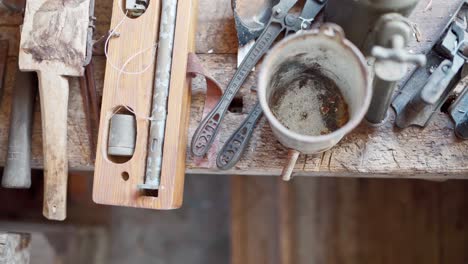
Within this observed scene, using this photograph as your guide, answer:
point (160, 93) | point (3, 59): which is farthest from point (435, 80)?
point (3, 59)

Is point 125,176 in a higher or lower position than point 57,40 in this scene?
lower

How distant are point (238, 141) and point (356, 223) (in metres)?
0.57

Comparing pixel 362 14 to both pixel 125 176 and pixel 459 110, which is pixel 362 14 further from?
pixel 125 176

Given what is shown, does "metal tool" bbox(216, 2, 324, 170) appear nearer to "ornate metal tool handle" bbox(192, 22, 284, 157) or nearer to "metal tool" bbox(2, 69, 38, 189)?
"ornate metal tool handle" bbox(192, 22, 284, 157)

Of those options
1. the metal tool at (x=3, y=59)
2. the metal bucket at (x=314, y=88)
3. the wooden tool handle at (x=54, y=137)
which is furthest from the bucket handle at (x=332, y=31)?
the metal tool at (x=3, y=59)

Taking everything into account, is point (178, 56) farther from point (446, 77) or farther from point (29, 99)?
point (446, 77)

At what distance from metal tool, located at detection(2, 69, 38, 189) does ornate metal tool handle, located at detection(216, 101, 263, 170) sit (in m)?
0.29

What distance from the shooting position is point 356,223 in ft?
4.06

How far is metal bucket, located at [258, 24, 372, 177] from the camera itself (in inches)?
25.1

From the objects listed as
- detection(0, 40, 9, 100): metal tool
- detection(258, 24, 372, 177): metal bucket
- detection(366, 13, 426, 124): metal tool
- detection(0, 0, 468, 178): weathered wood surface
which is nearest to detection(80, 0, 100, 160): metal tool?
detection(0, 0, 468, 178): weathered wood surface

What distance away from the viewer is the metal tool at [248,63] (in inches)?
30.1

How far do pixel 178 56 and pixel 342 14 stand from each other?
0.22 meters

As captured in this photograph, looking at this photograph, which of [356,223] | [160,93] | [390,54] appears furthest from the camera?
Answer: [356,223]

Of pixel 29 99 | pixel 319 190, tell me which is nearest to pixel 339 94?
pixel 29 99
